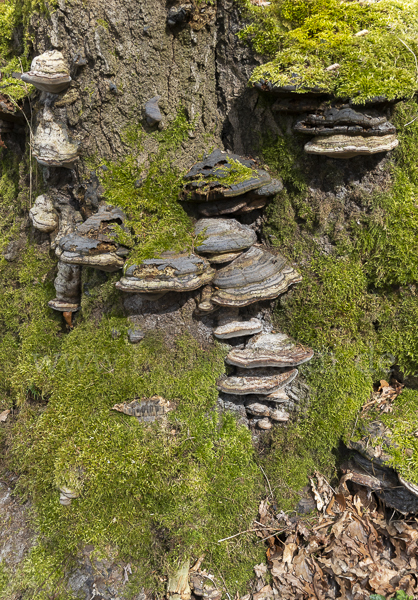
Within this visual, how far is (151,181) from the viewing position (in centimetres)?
390

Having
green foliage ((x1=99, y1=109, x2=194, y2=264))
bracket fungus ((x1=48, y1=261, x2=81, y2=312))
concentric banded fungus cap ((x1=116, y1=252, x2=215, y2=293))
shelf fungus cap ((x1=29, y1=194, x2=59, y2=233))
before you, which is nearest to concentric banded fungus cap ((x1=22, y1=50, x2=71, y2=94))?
green foliage ((x1=99, y1=109, x2=194, y2=264))

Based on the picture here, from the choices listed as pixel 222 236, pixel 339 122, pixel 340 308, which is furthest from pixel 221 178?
pixel 340 308

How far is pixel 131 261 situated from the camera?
3.41 metres

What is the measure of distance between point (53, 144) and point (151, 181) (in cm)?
116

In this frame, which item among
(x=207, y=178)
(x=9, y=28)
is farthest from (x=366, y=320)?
(x=9, y=28)

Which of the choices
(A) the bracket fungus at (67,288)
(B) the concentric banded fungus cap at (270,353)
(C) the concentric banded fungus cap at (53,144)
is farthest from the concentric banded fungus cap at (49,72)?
(B) the concentric banded fungus cap at (270,353)

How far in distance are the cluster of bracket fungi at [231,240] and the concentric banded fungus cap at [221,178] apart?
0.01 meters

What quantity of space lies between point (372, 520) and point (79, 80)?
5.92 m

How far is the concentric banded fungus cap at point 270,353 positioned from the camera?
355 centimetres

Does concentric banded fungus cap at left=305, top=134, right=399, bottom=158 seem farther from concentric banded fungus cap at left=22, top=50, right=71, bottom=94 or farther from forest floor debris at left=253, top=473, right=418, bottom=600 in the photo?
forest floor debris at left=253, top=473, right=418, bottom=600

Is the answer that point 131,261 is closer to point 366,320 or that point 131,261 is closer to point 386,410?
point 366,320

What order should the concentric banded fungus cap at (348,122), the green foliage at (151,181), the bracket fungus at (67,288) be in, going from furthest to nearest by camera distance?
the bracket fungus at (67,288), the green foliage at (151,181), the concentric banded fungus cap at (348,122)

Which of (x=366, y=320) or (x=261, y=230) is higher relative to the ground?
(x=261, y=230)

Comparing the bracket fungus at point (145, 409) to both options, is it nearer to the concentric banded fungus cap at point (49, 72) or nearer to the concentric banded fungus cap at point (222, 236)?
the concentric banded fungus cap at point (222, 236)
